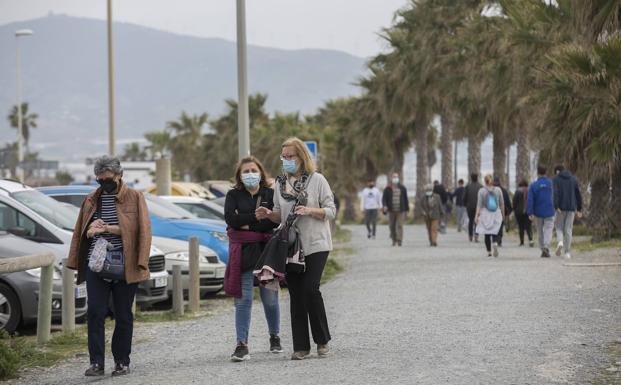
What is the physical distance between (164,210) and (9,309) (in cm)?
596

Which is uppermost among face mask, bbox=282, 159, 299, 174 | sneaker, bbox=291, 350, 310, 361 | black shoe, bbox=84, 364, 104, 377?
face mask, bbox=282, 159, 299, 174

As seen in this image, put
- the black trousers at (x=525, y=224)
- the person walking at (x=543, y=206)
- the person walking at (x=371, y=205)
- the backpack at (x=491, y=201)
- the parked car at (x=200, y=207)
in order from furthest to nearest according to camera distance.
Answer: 1. the person walking at (x=371, y=205)
2. the black trousers at (x=525, y=224)
3. the backpack at (x=491, y=201)
4. the parked car at (x=200, y=207)
5. the person walking at (x=543, y=206)

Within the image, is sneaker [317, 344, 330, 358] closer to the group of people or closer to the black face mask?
the black face mask

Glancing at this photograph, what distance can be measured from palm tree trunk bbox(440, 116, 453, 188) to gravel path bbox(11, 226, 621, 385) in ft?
107

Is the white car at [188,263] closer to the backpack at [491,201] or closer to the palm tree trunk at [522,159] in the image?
the backpack at [491,201]

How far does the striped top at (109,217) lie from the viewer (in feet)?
28.5

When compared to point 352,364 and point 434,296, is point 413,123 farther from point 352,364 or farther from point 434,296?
point 352,364

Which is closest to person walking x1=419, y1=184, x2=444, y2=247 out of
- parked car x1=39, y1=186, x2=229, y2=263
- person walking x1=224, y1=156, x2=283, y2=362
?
parked car x1=39, y1=186, x2=229, y2=263

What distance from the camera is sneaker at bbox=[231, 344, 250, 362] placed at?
893 cm

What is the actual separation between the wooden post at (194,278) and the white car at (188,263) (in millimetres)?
1042

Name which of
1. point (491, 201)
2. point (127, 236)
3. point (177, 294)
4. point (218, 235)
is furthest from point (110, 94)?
point (127, 236)

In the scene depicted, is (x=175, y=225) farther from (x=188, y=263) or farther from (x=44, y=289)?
(x=44, y=289)

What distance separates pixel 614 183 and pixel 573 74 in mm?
3629

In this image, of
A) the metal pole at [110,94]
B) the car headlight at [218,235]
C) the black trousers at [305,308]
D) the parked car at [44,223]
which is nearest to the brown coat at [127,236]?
the black trousers at [305,308]
